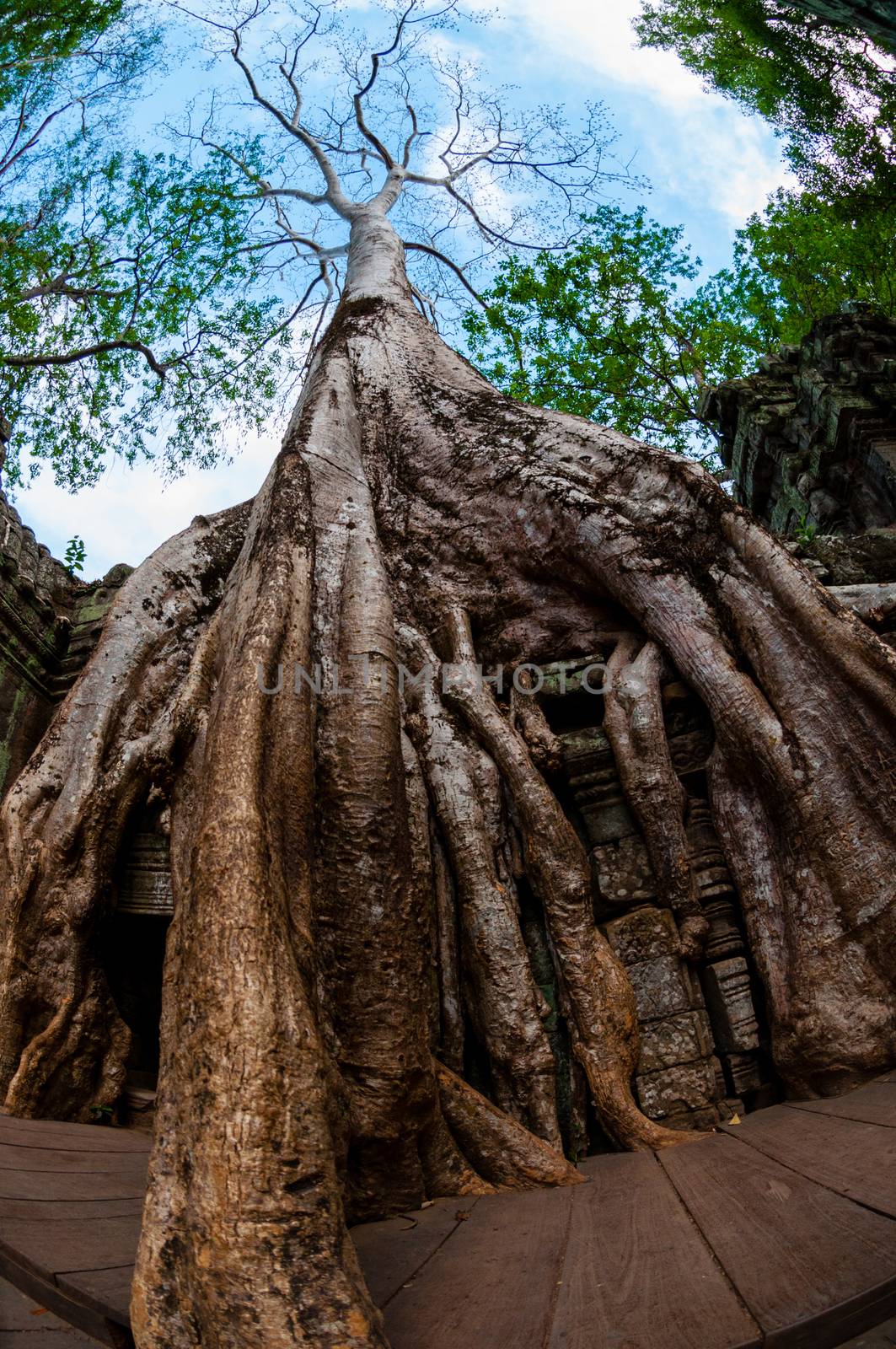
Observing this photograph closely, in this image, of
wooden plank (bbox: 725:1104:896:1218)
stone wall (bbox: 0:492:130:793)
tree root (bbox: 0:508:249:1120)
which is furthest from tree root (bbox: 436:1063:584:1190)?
stone wall (bbox: 0:492:130:793)

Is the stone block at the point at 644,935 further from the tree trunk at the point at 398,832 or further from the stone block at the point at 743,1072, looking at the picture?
the stone block at the point at 743,1072

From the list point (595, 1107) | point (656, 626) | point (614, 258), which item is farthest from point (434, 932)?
point (614, 258)

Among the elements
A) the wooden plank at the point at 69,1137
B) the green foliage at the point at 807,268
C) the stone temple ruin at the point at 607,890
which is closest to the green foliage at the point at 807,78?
the green foliage at the point at 807,268

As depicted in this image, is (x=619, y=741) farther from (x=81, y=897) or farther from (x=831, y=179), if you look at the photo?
(x=831, y=179)

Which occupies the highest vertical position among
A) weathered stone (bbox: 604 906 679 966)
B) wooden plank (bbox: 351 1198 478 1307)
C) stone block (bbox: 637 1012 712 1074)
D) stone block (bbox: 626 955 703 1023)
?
weathered stone (bbox: 604 906 679 966)

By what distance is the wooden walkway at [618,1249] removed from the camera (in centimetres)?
109

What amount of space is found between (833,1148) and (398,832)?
3.95 feet

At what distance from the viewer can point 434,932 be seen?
2.39 meters

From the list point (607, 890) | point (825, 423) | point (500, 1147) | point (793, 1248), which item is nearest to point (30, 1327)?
point (500, 1147)

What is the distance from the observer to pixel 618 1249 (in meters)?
1.34

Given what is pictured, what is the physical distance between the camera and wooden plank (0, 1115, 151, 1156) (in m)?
1.97

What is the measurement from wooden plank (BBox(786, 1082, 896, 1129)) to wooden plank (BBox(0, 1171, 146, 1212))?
1628mm

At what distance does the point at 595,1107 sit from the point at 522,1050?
0.77 feet

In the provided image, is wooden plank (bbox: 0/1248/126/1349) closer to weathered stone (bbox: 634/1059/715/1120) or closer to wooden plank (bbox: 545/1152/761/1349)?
wooden plank (bbox: 545/1152/761/1349)
